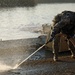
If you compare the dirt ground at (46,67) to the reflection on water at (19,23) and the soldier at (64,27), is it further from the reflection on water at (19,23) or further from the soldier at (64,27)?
the reflection on water at (19,23)

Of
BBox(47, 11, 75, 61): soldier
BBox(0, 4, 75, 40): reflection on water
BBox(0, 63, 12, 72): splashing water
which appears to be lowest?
BBox(0, 4, 75, 40): reflection on water

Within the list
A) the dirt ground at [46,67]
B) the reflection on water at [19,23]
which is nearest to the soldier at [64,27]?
the dirt ground at [46,67]

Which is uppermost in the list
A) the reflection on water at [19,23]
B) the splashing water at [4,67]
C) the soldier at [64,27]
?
the soldier at [64,27]

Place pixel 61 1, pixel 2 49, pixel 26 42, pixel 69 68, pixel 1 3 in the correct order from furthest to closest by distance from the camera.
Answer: pixel 61 1 < pixel 1 3 < pixel 26 42 < pixel 2 49 < pixel 69 68

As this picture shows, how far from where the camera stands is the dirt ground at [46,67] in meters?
8.12

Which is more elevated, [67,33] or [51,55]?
[67,33]

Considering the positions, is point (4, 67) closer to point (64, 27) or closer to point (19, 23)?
point (64, 27)

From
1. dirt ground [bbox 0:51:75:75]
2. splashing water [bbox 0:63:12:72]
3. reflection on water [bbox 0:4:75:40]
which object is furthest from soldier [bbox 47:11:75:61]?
reflection on water [bbox 0:4:75:40]

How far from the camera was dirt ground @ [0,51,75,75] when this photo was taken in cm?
812

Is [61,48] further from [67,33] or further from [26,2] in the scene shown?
[26,2]

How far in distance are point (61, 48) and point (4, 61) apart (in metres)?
2.37

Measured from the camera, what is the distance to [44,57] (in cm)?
1034

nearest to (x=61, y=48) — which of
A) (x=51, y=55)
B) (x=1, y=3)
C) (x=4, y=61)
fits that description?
(x=51, y=55)

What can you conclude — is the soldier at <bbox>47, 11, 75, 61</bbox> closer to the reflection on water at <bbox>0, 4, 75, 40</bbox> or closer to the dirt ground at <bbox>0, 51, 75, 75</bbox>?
the dirt ground at <bbox>0, 51, 75, 75</bbox>
